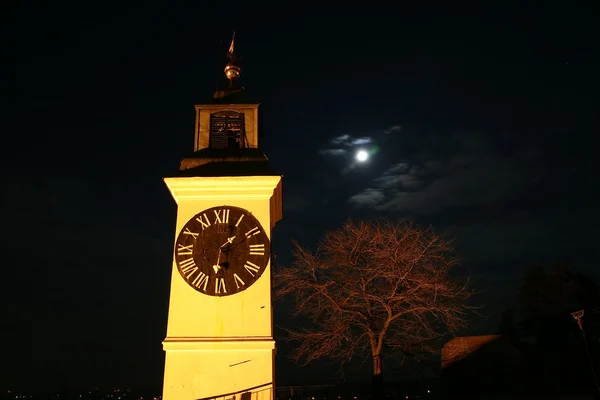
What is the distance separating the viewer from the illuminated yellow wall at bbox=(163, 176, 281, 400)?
12227 mm

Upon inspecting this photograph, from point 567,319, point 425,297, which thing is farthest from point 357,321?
point 567,319

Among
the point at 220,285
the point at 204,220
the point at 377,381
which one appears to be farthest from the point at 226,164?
the point at 377,381

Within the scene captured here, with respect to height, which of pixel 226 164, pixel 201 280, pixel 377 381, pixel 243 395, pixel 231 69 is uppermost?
pixel 231 69

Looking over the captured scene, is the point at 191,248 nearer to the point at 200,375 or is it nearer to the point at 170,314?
the point at 170,314

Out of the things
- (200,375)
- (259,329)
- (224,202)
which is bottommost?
(200,375)

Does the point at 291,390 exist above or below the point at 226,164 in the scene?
below

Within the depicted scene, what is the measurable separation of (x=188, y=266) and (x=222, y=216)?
1.48m

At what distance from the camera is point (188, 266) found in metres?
13.5

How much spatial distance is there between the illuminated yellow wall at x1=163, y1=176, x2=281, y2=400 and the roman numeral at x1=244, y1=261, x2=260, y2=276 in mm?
241

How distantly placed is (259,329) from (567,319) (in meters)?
30.7

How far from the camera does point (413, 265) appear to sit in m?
16.8

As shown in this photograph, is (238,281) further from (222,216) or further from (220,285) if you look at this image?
(222,216)

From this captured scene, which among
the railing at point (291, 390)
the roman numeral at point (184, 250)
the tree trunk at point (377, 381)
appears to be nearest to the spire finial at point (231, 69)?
the roman numeral at point (184, 250)

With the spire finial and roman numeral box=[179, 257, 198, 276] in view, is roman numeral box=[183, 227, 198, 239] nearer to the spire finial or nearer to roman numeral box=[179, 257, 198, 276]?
roman numeral box=[179, 257, 198, 276]
